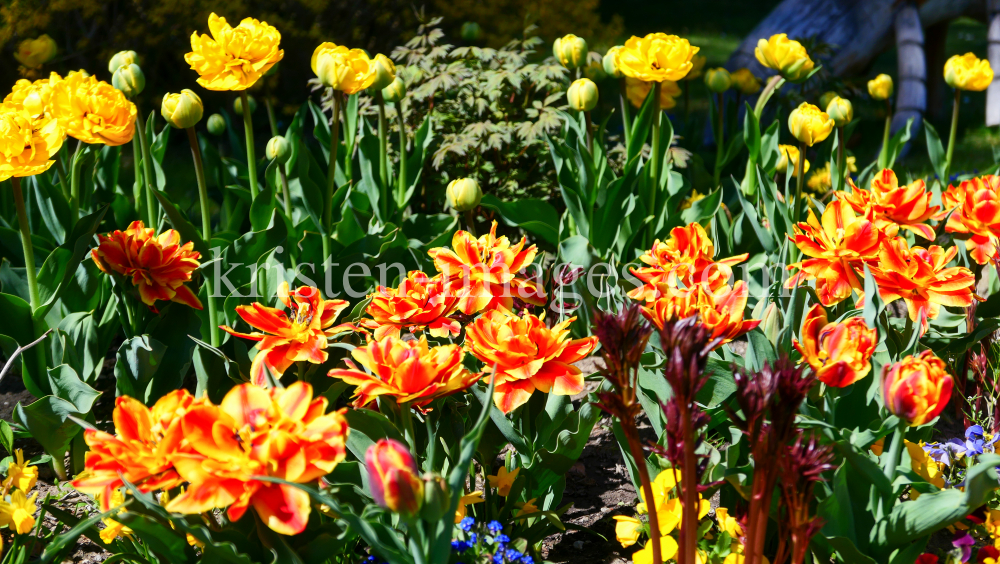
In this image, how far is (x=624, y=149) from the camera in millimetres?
3109

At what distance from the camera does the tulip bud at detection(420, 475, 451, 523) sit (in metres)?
1.05

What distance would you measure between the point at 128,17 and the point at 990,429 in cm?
485

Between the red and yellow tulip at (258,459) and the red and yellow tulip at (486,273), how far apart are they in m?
0.60

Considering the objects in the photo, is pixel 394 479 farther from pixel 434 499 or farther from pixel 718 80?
pixel 718 80

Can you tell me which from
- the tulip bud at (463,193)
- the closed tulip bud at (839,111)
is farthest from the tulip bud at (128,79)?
the closed tulip bud at (839,111)

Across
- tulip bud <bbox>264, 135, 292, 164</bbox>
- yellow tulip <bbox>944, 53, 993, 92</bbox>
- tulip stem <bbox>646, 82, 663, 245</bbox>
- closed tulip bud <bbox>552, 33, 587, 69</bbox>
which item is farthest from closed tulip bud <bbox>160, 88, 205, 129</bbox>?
yellow tulip <bbox>944, 53, 993, 92</bbox>

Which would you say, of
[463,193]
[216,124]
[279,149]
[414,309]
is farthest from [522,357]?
[216,124]

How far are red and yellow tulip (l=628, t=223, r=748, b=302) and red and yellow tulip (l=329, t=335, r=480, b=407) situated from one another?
1.68 feet

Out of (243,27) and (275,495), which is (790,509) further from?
(243,27)

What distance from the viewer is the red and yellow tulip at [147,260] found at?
69.8 inches

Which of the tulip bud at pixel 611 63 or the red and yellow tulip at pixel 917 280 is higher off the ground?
the tulip bud at pixel 611 63

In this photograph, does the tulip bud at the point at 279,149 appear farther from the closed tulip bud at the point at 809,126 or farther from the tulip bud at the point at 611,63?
the closed tulip bud at the point at 809,126

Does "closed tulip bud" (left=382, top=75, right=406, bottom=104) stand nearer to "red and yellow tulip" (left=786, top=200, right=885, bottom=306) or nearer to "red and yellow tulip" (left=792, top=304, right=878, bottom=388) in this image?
"red and yellow tulip" (left=786, top=200, right=885, bottom=306)

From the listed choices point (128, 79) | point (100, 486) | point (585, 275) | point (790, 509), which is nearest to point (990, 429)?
point (585, 275)
